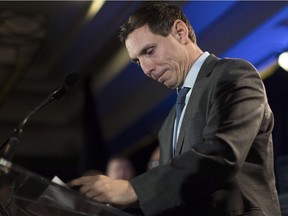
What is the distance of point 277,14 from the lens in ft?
11.7

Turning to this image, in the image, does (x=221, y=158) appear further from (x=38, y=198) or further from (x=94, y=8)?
(x=94, y=8)

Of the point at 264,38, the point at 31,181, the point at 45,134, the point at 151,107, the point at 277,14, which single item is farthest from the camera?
the point at 45,134

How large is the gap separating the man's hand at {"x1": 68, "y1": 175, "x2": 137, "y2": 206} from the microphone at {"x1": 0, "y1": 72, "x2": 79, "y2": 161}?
0.17 m

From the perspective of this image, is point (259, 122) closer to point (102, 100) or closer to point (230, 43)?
point (230, 43)

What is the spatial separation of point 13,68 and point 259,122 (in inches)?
145

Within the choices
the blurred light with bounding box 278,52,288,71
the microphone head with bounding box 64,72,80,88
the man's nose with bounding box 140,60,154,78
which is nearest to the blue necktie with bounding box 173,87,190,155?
the man's nose with bounding box 140,60,154,78

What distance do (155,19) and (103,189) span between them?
481 mm

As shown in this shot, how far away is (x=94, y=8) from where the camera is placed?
12.7 feet

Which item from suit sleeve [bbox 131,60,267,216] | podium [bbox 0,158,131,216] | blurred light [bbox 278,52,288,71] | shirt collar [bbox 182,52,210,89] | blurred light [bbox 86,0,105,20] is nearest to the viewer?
podium [bbox 0,158,131,216]

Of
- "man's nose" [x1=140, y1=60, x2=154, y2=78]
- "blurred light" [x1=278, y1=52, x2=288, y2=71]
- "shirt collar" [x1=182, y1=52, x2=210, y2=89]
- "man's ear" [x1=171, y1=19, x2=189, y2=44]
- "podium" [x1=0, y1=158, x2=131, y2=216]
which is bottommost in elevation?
"blurred light" [x1=278, y1=52, x2=288, y2=71]

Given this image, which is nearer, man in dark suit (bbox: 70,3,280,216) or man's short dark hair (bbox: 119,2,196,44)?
man in dark suit (bbox: 70,3,280,216)

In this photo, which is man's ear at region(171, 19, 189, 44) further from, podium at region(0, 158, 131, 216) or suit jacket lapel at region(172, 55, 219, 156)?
podium at region(0, 158, 131, 216)

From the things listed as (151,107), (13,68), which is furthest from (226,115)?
(151,107)

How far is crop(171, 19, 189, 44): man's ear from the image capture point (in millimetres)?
1429
